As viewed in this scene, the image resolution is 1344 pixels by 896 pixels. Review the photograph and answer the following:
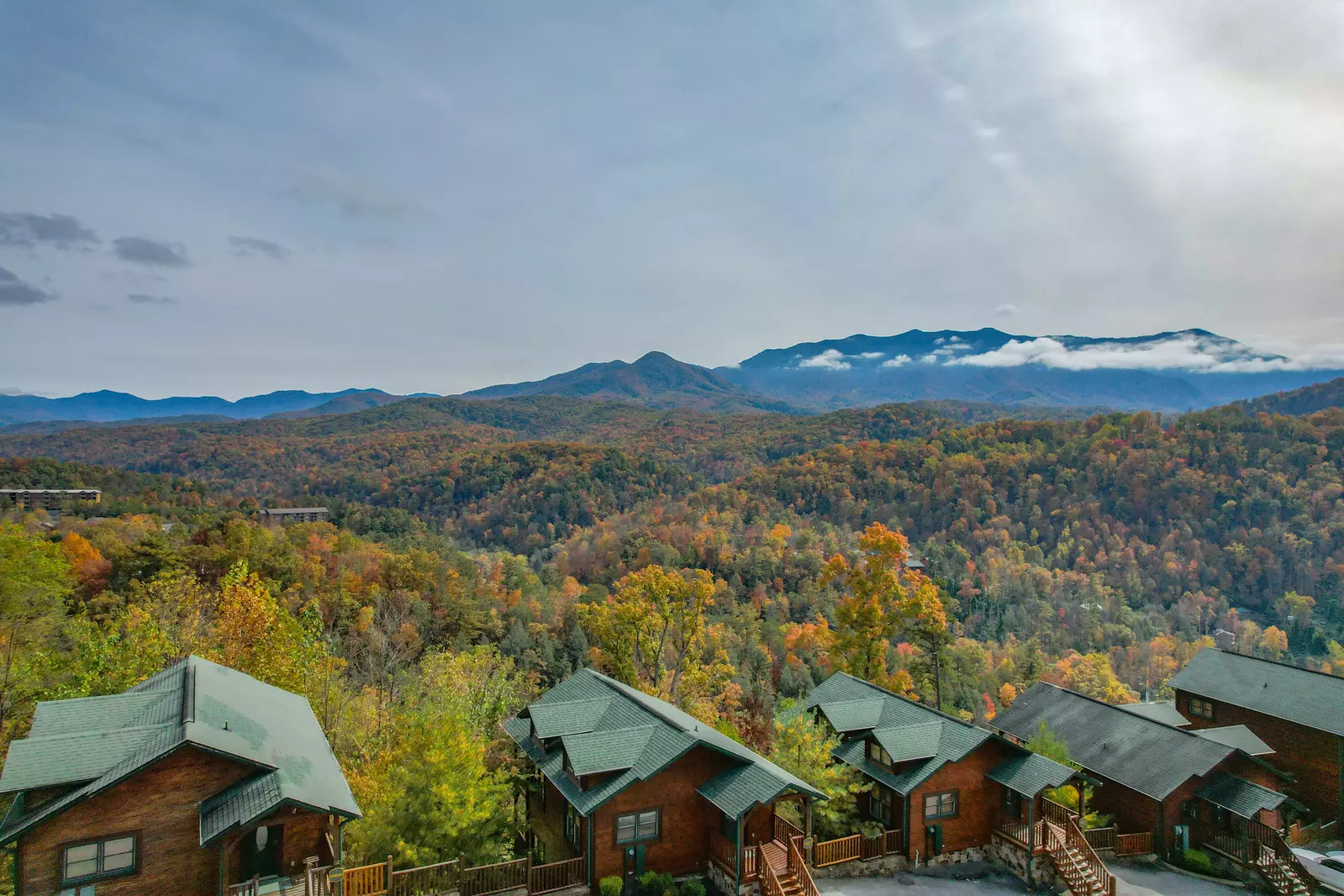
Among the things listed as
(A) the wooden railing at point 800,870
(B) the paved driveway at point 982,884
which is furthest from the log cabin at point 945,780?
(A) the wooden railing at point 800,870

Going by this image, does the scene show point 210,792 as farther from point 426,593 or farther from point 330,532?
point 330,532

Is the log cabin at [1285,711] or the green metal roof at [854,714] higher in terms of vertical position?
the green metal roof at [854,714]

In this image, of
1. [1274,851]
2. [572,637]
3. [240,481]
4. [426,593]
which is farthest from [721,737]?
[240,481]

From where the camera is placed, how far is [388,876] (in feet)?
59.2

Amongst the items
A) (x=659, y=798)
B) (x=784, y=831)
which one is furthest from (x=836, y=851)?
(x=659, y=798)

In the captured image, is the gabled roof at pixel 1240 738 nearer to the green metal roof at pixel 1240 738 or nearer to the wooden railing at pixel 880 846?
the green metal roof at pixel 1240 738

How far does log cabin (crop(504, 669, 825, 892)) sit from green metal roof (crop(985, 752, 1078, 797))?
7425mm

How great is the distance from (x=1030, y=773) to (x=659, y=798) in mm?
12574

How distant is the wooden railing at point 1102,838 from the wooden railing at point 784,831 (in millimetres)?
12113

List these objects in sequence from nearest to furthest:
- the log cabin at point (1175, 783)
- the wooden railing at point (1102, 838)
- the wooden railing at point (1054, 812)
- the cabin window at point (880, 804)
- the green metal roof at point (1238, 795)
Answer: the cabin window at point (880, 804), the wooden railing at point (1054, 812), the green metal roof at point (1238, 795), the log cabin at point (1175, 783), the wooden railing at point (1102, 838)

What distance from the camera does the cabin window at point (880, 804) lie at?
24469 millimetres

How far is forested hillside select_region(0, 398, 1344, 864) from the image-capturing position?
97.8 feet

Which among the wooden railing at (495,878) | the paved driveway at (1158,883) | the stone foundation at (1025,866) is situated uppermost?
the wooden railing at (495,878)

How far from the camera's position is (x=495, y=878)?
19.3 m
